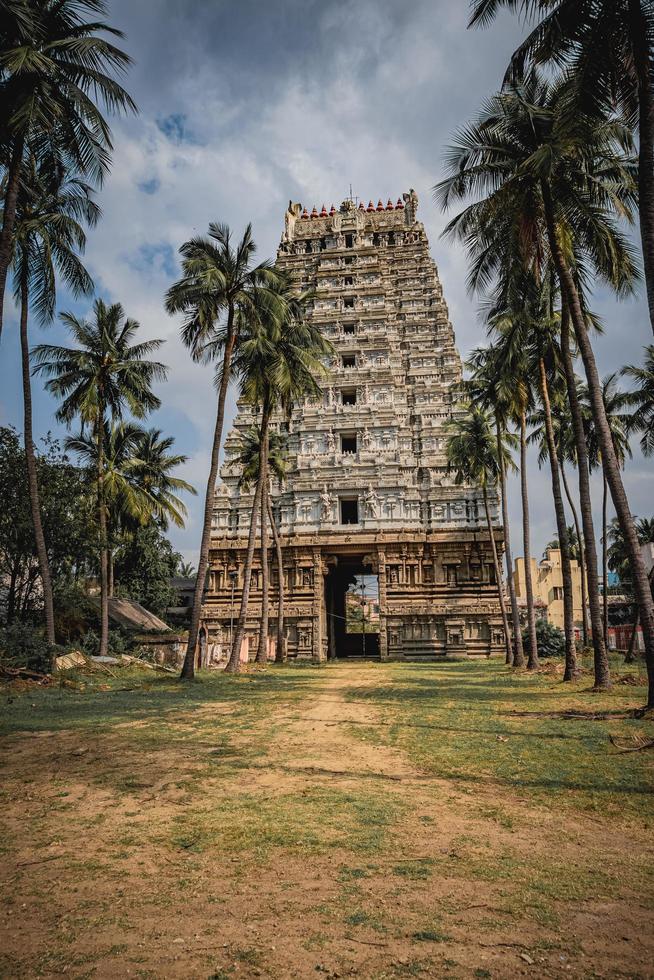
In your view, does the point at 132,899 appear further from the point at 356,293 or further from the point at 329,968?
the point at 356,293

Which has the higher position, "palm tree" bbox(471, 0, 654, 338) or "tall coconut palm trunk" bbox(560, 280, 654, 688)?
"palm tree" bbox(471, 0, 654, 338)

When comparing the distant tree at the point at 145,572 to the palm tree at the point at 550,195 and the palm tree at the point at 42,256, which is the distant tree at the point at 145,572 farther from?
the palm tree at the point at 550,195

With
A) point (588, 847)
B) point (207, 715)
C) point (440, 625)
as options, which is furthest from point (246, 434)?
point (588, 847)

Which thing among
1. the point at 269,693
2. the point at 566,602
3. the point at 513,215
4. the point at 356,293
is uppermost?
the point at 356,293

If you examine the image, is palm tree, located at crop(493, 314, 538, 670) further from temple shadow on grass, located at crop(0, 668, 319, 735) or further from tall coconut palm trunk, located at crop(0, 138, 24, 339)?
tall coconut palm trunk, located at crop(0, 138, 24, 339)

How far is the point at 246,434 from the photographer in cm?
4006

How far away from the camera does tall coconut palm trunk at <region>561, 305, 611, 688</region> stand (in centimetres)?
1538

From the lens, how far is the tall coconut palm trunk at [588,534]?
15383mm

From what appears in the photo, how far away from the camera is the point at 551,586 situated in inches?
2360

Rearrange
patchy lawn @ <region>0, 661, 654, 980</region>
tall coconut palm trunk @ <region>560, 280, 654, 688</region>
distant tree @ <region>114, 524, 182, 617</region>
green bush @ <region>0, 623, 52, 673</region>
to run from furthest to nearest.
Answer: distant tree @ <region>114, 524, 182, 617</region> < green bush @ <region>0, 623, 52, 673</region> < tall coconut palm trunk @ <region>560, 280, 654, 688</region> < patchy lawn @ <region>0, 661, 654, 980</region>

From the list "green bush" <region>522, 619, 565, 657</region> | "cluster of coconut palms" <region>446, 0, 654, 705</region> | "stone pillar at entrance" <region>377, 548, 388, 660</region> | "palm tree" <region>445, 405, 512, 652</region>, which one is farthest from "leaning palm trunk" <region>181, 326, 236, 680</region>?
"green bush" <region>522, 619, 565, 657</region>

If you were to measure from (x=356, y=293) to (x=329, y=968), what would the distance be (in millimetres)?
44890

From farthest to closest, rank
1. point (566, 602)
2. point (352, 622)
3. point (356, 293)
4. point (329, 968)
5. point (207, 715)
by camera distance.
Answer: point (352, 622)
point (356, 293)
point (566, 602)
point (207, 715)
point (329, 968)

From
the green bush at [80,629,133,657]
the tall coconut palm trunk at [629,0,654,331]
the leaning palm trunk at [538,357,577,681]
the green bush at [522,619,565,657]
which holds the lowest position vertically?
the green bush at [522,619,565,657]
